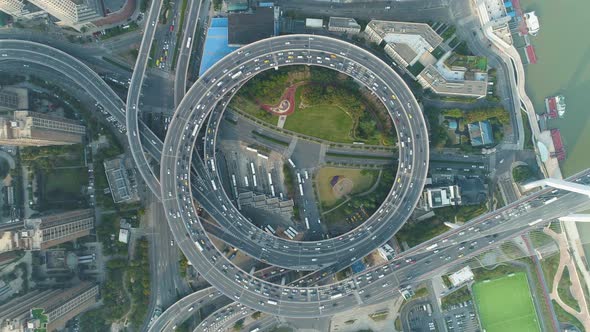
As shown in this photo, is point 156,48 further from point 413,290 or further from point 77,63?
point 413,290

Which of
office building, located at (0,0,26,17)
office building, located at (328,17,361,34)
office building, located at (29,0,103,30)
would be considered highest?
office building, located at (0,0,26,17)

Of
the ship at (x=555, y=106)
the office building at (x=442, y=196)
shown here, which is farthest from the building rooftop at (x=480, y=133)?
the ship at (x=555, y=106)

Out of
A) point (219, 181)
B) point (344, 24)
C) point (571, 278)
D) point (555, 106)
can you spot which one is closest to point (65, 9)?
point (219, 181)

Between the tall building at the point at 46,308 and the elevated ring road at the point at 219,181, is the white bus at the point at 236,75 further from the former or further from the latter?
the tall building at the point at 46,308

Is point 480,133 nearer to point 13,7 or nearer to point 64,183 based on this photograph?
point 64,183

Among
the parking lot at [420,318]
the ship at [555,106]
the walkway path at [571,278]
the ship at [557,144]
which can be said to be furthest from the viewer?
the parking lot at [420,318]

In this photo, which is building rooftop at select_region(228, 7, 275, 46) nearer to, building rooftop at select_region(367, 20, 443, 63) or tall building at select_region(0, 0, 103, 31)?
building rooftop at select_region(367, 20, 443, 63)

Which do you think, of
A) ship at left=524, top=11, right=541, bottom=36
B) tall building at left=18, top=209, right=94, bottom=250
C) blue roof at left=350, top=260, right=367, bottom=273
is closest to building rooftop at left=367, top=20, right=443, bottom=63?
ship at left=524, top=11, right=541, bottom=36
